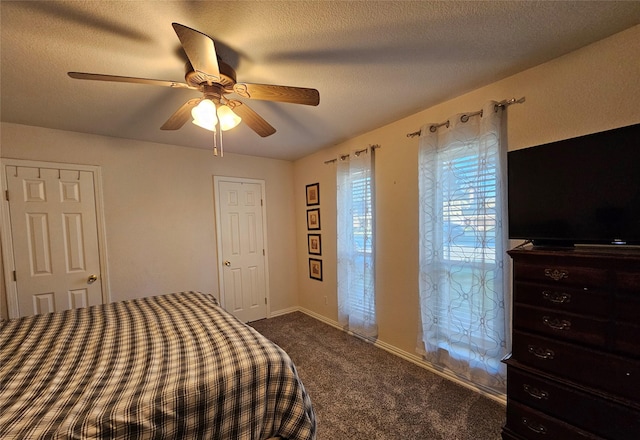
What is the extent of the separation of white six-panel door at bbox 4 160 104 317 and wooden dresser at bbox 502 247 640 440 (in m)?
3.71

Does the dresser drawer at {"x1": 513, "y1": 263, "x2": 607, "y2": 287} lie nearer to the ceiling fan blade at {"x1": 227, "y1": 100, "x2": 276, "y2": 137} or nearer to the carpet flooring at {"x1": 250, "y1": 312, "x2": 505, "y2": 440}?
the carpet flooring at {"x1": 250, "y1": 312, "x2": 505, "y2": 440}

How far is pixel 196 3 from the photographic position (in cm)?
117

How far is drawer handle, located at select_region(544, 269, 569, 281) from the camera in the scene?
4.20ft

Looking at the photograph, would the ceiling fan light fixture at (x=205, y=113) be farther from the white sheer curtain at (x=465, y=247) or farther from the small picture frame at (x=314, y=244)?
the small picture frame at (x=314, y=244)

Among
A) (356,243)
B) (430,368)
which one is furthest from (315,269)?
(430,368)

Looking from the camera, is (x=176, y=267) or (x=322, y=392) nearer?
(x=322, y=392)

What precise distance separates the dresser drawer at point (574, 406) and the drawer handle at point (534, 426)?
82mm

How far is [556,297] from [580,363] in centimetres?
31

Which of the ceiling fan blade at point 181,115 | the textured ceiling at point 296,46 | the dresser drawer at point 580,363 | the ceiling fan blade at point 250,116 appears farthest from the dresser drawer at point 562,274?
the ceiling fan blade at point 181,115

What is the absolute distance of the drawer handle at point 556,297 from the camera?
128 cm

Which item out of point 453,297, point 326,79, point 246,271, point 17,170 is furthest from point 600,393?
point 17,170

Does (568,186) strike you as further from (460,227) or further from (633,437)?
(633,437)

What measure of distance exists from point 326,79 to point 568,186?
62.7 inches

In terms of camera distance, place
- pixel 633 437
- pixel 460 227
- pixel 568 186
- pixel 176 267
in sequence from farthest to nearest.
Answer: pixel 176 267 → pixel 460 227 → pixel 568 186 → pixel 633 437
